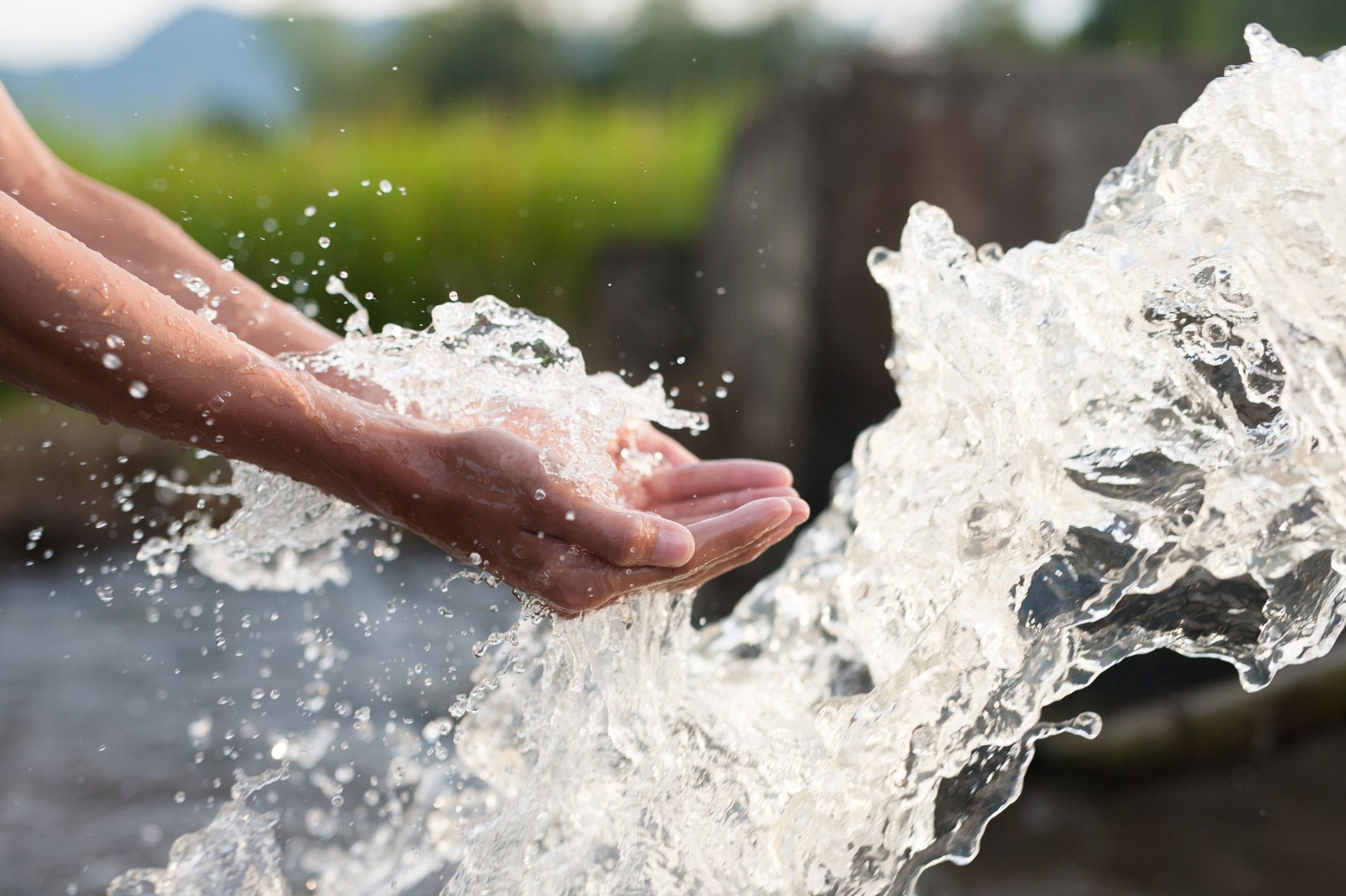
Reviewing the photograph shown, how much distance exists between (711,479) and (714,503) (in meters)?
0.05

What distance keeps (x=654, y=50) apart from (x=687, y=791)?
474 inches

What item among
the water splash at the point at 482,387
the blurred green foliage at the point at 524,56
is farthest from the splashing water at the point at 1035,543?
the blurred green foliage at the point at 524,56

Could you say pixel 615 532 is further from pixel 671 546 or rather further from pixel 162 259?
pixel 162 259

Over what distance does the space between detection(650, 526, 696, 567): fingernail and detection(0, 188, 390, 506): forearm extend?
45cm

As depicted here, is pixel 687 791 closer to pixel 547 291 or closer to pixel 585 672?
pixel 585 672

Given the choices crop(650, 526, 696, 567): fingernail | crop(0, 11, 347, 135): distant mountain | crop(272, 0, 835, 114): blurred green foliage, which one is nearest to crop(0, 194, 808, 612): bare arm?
crop(650, 526, 696, 567): fingernail

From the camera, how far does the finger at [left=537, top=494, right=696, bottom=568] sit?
1633 mm

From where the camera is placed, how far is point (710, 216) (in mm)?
7242

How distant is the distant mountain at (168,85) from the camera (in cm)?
915

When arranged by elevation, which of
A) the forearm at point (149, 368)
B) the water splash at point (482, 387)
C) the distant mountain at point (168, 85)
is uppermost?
the forearm at point (149, 368)

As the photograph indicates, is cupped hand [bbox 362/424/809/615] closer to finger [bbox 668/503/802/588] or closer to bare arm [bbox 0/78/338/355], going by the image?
finger [bbox 668/503/802/588]

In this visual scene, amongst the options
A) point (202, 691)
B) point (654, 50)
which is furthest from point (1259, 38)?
point (654, 50)

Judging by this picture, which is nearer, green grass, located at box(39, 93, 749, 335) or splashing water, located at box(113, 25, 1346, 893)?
splashing water, located at box(113, 25, 1346, 893)

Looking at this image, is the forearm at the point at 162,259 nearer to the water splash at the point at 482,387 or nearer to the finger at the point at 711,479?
the water splash at the point at 482,387
